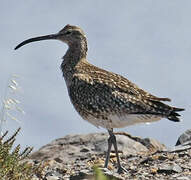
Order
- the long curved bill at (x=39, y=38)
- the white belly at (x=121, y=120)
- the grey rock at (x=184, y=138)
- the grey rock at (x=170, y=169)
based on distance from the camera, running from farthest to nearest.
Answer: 1. the grey rock at (x=184, y=138)
2. the long curved bill at (x=39, y=38)
3. the white belly at (x=121, y=120)
4. the grey rock at (x=170, y=169)

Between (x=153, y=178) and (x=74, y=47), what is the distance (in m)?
4.49

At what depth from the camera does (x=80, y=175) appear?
7914 mm

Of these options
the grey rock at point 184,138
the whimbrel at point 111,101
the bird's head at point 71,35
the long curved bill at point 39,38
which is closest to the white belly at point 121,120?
the whimbrel at point 111,101

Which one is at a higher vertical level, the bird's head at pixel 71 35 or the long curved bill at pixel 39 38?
the long curved bill at pixel 39 38

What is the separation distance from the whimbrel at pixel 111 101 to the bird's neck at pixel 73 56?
14.1 inches

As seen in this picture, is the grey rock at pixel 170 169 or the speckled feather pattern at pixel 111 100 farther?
the speckled feather pattern at pixel 111 100

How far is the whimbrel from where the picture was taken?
9664 mm

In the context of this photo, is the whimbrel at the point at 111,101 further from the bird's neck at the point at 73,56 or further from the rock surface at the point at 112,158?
the rock surface at the point at 112,158

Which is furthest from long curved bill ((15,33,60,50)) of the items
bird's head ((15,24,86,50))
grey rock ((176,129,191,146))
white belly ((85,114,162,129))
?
grey rock ((176,129,191,146))

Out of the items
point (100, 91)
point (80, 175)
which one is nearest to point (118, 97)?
point (100, 91)

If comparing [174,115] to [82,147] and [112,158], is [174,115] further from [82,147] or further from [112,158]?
[82,147]

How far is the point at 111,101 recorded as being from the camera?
9875mm

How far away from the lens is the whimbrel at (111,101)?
9.66 meters

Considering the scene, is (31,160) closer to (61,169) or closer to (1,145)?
(61,169)
